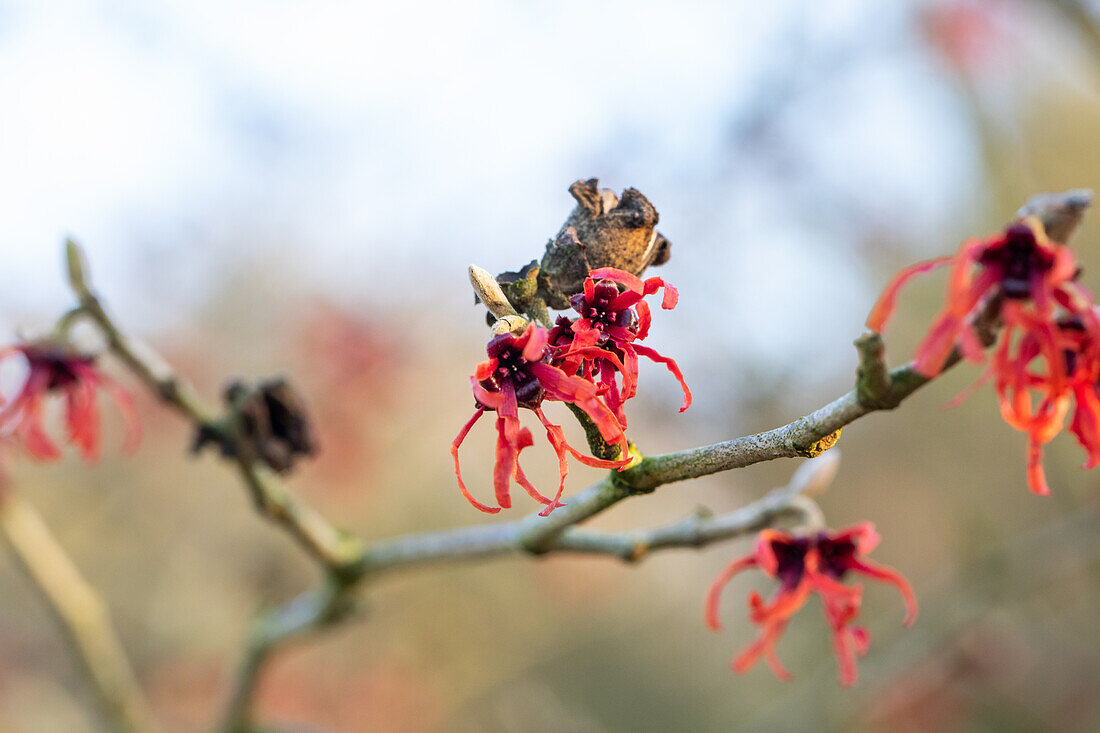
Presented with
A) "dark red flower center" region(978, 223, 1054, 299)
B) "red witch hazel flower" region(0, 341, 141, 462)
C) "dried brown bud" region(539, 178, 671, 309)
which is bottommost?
"dark red flower center" region(978, 223, 1054, 299)

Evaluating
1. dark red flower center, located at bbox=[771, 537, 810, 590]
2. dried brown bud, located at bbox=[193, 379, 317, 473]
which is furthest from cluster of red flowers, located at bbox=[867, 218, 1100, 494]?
dried brown bud, located at bbox=[193, 379, 317, 473]

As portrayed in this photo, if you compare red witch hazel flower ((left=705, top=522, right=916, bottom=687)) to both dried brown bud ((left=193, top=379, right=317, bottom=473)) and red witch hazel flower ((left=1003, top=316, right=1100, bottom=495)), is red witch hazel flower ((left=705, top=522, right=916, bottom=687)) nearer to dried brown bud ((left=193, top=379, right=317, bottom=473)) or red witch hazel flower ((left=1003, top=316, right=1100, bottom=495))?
red witch hazel flower ((left=1003, top=316, right=1100, bottom=495))

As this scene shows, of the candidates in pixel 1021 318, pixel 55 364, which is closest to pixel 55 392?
pixel 55 364

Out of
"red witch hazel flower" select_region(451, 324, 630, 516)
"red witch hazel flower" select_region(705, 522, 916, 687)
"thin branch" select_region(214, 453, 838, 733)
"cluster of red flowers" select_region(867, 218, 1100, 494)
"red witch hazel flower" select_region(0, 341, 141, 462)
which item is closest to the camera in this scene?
"cluster of red flowers" select_region(867, 218, 1100, 494)

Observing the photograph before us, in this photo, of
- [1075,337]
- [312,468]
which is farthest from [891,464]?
[1075,337]

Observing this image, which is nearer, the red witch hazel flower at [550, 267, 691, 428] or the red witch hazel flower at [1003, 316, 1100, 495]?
the red witch hazel flower at [1003, 316, 1100, 495]

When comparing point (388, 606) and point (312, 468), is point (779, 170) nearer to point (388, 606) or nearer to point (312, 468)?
point (312, 468)

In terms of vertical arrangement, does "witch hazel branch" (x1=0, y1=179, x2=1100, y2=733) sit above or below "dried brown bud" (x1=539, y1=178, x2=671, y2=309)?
below
